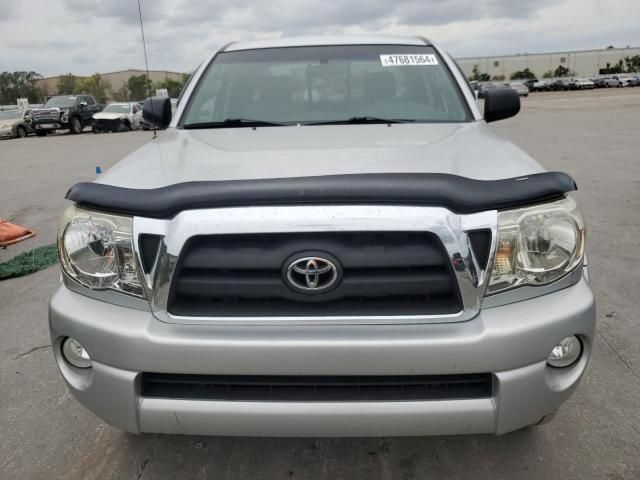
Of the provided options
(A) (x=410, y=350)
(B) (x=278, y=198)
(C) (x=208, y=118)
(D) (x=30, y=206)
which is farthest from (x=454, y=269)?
(D) (x=30, y=206)

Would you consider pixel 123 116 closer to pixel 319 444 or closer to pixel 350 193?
pixel 319 444

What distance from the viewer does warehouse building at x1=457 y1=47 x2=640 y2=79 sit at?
10538 centimetres

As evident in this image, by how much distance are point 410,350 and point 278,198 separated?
2.00 feet

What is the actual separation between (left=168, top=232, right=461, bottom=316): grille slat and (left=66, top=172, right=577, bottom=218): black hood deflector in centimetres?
11

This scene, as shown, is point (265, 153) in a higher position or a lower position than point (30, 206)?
higher

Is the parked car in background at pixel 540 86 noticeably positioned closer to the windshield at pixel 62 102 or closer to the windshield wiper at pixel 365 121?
the windshield at pixel 62 102

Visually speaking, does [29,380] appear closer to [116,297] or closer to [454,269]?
[116,297]

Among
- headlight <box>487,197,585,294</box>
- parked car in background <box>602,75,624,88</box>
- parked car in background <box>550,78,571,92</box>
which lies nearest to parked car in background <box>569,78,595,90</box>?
parked car in background <box>550,78,571,92</box>

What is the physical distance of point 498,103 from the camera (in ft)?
10.6

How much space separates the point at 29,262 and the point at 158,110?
2507mm

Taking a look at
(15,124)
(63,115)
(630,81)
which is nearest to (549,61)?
(630,81)

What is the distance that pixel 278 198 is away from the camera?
5.44 feet

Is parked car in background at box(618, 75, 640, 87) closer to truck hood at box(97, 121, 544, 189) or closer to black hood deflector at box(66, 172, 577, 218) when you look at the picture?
truck hood at box(97, 121, 544, 189)

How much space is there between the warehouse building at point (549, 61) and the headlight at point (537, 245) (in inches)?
4369
